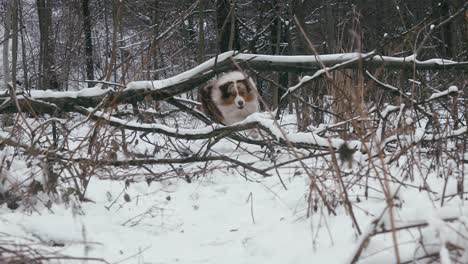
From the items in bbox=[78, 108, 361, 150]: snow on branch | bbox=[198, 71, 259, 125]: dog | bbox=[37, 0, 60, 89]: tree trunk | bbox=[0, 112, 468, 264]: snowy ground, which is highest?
bbox=[37, 0, 60, 89]: tree trunk

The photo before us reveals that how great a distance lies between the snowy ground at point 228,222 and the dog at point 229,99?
2.65 m

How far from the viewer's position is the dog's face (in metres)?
6.51

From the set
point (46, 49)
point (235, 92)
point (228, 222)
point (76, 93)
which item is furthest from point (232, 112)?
point (46, 49)

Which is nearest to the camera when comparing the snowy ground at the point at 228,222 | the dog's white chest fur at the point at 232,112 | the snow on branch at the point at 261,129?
the snowy ground at the point at 228,222

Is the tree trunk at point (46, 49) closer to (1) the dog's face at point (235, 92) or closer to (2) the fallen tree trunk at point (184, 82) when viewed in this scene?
(1) the dog's face at point (235, 92)

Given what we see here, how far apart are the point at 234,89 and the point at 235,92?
4 centimetres

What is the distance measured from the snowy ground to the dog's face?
2587 millimetres

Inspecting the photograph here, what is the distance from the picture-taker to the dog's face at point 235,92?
21.4 ft

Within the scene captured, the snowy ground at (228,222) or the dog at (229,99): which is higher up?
the dog at (229,99)

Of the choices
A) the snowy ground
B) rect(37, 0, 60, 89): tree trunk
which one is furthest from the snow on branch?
rect(37, 0, 60, 89): tree trunk

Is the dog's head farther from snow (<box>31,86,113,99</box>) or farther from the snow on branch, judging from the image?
snow (<box>31,86,113,99</box>)

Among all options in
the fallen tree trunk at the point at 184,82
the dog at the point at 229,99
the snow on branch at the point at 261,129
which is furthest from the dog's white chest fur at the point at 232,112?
the snow on branch at the point at 261,129

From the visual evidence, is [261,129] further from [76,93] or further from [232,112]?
[232,112]

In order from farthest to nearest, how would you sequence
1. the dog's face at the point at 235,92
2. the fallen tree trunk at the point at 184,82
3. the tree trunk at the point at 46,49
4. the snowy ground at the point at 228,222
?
the tree trunk at the point at 46,49 → the dog's face at the point at 235,92 → the fallen tree trunk at the point at 184,82 → the snowy ground at the point at 228,222
